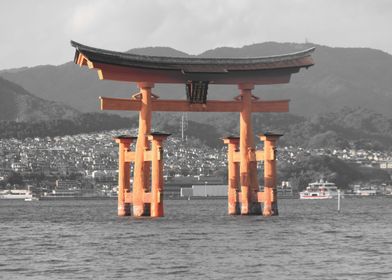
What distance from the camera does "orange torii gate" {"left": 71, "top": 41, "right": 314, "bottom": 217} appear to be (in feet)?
271

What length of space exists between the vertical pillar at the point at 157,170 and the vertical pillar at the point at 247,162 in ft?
27.4

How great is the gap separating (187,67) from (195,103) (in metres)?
3.17

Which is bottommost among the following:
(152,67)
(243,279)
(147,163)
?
(243,279)

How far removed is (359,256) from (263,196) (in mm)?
A: 34960

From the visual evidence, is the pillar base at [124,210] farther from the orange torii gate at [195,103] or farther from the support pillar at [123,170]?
the support pillar at [123,170]

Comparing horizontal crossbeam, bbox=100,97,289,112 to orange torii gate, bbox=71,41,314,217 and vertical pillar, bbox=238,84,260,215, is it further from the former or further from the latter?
vertical pillar, bbox=238,84,260,215

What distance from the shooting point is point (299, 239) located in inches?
2468

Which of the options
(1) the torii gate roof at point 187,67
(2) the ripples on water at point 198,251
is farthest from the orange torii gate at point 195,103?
(2) the ripples on water at point 198,251

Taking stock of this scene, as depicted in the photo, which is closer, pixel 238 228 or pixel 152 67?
pixel 238 228

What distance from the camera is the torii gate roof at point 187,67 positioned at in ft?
271

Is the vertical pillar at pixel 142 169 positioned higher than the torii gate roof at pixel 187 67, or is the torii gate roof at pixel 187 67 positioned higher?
the torii gate roof at pixel 187 67

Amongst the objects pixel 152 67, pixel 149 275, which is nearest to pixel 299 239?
pixel 149 275

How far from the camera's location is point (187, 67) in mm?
85750

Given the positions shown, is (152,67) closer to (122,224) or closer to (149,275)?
(122,224)
